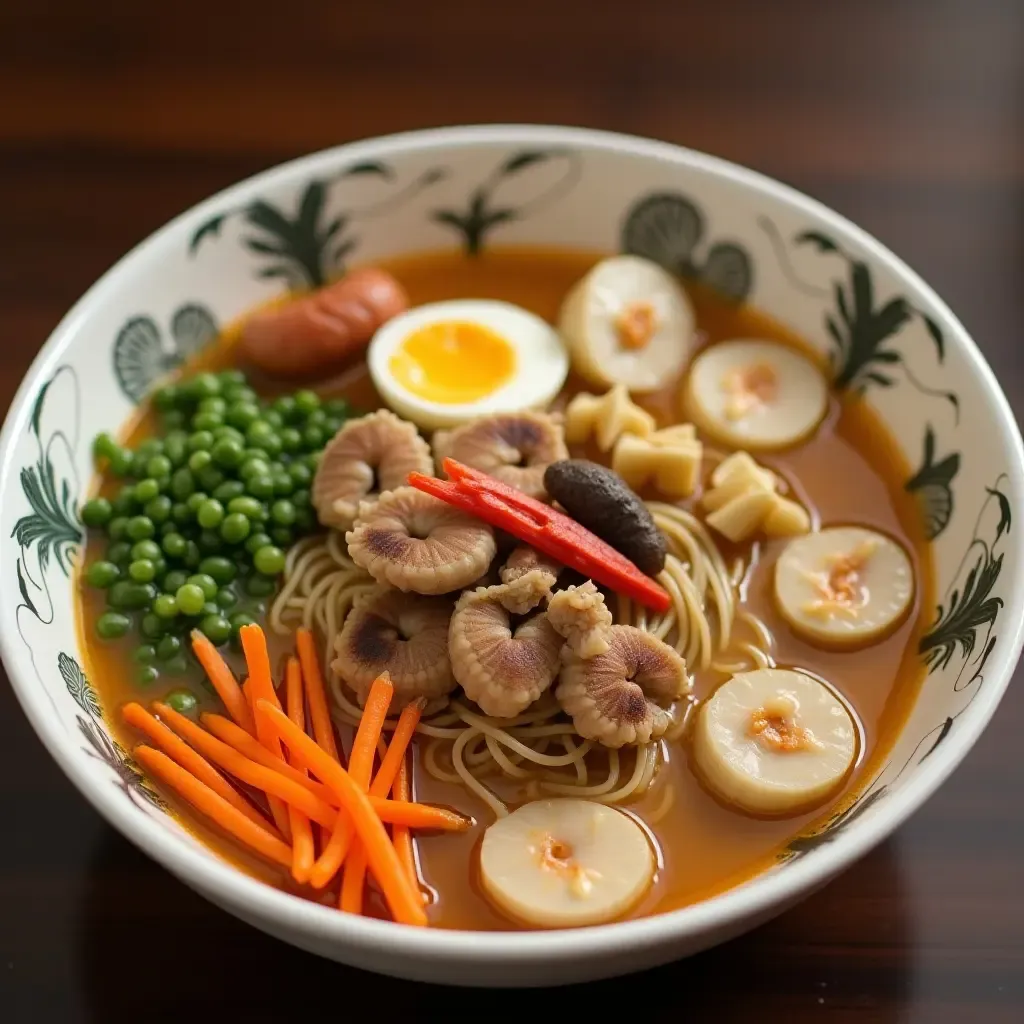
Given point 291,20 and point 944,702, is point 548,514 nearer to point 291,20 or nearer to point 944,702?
point 944,702

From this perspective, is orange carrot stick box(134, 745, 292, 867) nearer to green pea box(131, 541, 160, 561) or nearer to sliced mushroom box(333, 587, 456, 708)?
sliced mushroom box(333, 587, 456, 708)

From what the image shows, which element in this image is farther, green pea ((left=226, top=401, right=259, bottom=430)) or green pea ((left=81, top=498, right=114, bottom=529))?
green pea ((left=226, top=401, right=259, bottom=430))

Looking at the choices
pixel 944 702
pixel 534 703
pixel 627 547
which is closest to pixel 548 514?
pixel 627 547

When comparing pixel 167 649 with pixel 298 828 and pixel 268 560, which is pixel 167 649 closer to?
pixel 268 560

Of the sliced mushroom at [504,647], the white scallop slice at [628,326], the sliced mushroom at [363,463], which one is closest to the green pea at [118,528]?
the sliced mushroom at [363,463]

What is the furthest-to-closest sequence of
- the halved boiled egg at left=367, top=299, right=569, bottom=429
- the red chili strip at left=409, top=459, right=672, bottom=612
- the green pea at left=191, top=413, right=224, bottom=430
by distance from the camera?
the halved boiled egg at left=367, top=299, right=569, bottom=429
the green pea at left=191, top=413, right=224, bottom=430
the red chili strip at left=409, top=459, right=672, bottom=612

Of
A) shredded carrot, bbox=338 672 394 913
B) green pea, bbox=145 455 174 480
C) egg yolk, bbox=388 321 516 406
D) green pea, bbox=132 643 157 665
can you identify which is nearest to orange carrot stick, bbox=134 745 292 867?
shredded carrot, bbox=338 672 394 913
